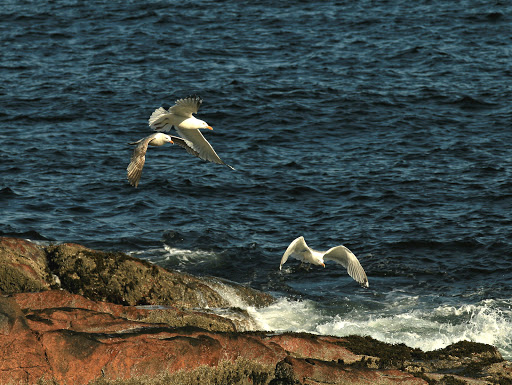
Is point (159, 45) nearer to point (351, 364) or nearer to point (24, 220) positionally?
point (24, 220)

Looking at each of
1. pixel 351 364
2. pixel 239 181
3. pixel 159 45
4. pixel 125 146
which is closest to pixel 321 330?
pixel 351 364

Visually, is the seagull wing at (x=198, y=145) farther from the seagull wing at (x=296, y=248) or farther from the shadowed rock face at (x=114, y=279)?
the shadowed rock face at (x=114, y=279)

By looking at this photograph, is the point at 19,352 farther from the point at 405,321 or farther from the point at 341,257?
the point at 405,321

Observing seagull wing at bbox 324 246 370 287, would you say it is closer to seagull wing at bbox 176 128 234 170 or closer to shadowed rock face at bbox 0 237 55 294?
seagull wing at bbox 176 128 234 170

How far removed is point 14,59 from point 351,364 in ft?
72.1

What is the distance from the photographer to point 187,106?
1234cm

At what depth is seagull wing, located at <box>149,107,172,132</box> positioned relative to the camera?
1291 cm

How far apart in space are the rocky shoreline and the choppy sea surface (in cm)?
245

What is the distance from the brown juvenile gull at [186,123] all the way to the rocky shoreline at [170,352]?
3.10 meters

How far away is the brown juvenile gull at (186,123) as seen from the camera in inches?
486

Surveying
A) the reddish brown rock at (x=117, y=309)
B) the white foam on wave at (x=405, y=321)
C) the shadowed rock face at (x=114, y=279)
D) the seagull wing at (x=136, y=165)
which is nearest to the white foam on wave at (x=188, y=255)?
the white foam on wave at (x=405, y=321)

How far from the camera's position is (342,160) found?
20406 mm

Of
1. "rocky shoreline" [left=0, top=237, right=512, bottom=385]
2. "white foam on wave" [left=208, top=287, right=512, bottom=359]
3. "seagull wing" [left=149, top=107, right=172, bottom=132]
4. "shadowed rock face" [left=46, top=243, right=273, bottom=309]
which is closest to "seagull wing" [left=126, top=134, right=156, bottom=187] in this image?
"seagull wing" [left=149, top=107, right=172, bottom=132]

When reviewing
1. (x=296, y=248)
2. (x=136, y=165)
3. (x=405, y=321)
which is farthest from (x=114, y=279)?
(x=405, y=321)
